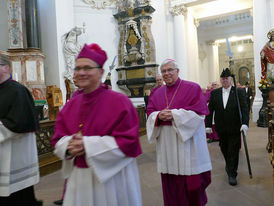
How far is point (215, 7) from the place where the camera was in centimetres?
1336

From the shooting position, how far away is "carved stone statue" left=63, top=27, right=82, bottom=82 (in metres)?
11.0

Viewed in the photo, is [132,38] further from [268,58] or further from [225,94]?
[225,94]

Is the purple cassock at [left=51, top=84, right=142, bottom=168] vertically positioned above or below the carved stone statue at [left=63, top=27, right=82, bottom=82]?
below

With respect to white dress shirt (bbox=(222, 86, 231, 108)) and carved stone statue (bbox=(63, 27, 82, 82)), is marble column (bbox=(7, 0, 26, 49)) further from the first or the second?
white dress shirt (bbox=(222, 86, 231, 108))

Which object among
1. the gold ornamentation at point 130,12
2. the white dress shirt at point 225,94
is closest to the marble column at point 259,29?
the gold ornamentation at point 130,12

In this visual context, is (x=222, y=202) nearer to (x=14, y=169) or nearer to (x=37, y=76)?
(x=14, y=169)

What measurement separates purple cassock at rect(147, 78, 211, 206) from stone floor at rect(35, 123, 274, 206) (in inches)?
25.3

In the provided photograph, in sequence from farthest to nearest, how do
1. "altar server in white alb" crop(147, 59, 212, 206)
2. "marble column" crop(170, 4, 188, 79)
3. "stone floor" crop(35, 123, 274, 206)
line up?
"marble column" crop(170, 4, 188, 79), "stone floor" crop(35, 123, 274, 206), "altar server in white alb" crop(147, 59, 212, 206)

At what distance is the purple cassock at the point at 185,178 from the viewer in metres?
2.89

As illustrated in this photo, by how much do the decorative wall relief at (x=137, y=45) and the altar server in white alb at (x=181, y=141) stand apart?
9085 mm

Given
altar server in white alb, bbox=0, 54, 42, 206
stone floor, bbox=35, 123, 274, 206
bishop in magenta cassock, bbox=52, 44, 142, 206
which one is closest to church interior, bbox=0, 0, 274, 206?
stone floor, bbox=35, 123, 274, 206

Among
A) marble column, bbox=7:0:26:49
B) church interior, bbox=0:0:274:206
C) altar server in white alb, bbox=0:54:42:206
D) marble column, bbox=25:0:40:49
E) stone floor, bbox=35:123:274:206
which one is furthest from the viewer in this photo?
marble column, bbox=25:0:40:49

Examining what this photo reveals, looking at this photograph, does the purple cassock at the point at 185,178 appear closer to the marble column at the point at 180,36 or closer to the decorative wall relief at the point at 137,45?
the decorative wall relief at the point at 137,45

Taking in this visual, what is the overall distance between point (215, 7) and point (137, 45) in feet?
14.9
